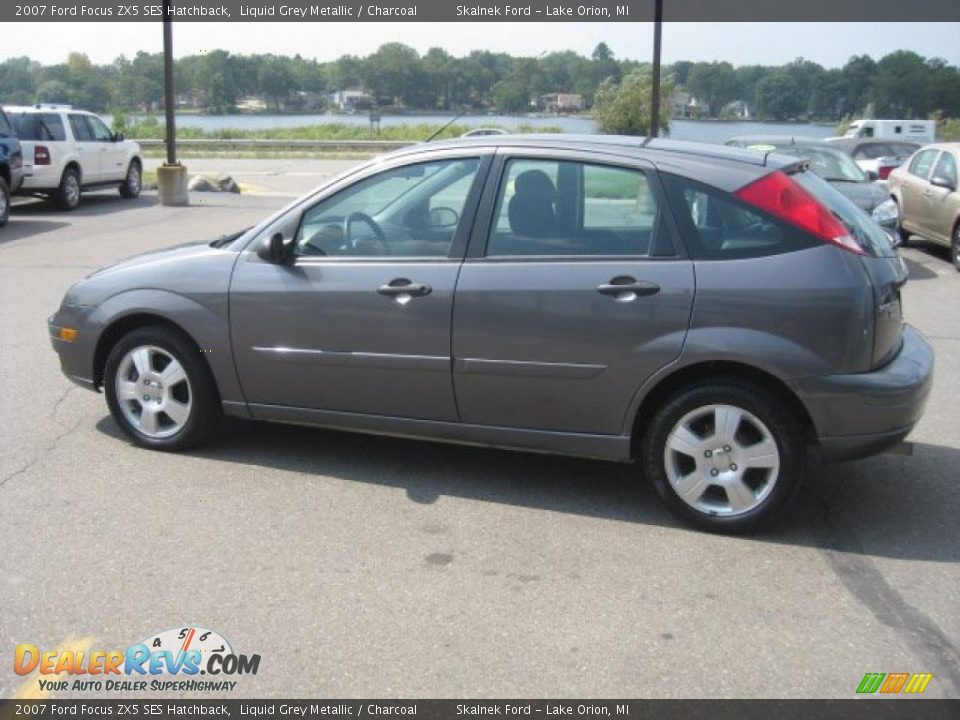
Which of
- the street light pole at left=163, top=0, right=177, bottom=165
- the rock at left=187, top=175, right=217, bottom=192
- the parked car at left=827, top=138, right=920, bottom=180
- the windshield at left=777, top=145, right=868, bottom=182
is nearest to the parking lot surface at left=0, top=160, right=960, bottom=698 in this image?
the windshield at left=777, top=145, right=868, bottom=182

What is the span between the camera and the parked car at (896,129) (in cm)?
3053

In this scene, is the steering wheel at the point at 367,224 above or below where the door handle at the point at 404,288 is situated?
above

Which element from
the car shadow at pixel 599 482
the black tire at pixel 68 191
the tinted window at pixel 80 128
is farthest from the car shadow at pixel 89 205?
the car shadow at pixel 599 482

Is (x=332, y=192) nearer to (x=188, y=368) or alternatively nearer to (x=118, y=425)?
(x=188, y=368)

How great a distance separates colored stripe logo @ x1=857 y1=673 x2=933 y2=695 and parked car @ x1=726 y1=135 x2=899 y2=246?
9.56 meters

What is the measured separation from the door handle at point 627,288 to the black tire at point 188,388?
2192mm

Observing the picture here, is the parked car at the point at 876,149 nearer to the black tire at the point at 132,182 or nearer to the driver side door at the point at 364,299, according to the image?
the black tire at the point at 132,182

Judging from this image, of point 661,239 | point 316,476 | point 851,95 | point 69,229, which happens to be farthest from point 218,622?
point 851,95

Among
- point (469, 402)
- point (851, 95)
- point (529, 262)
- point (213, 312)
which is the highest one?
point (851, 95)

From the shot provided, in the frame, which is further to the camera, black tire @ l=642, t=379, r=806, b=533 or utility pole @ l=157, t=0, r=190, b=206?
utility pole @ l=157, t=0, r=190, b=206

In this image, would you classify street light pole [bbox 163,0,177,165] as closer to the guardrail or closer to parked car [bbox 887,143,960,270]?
parked car [bbox 887,143,960,270]

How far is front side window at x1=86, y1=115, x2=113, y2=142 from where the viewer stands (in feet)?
69.4

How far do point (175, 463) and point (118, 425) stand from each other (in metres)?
0.60

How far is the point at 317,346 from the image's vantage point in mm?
5180
